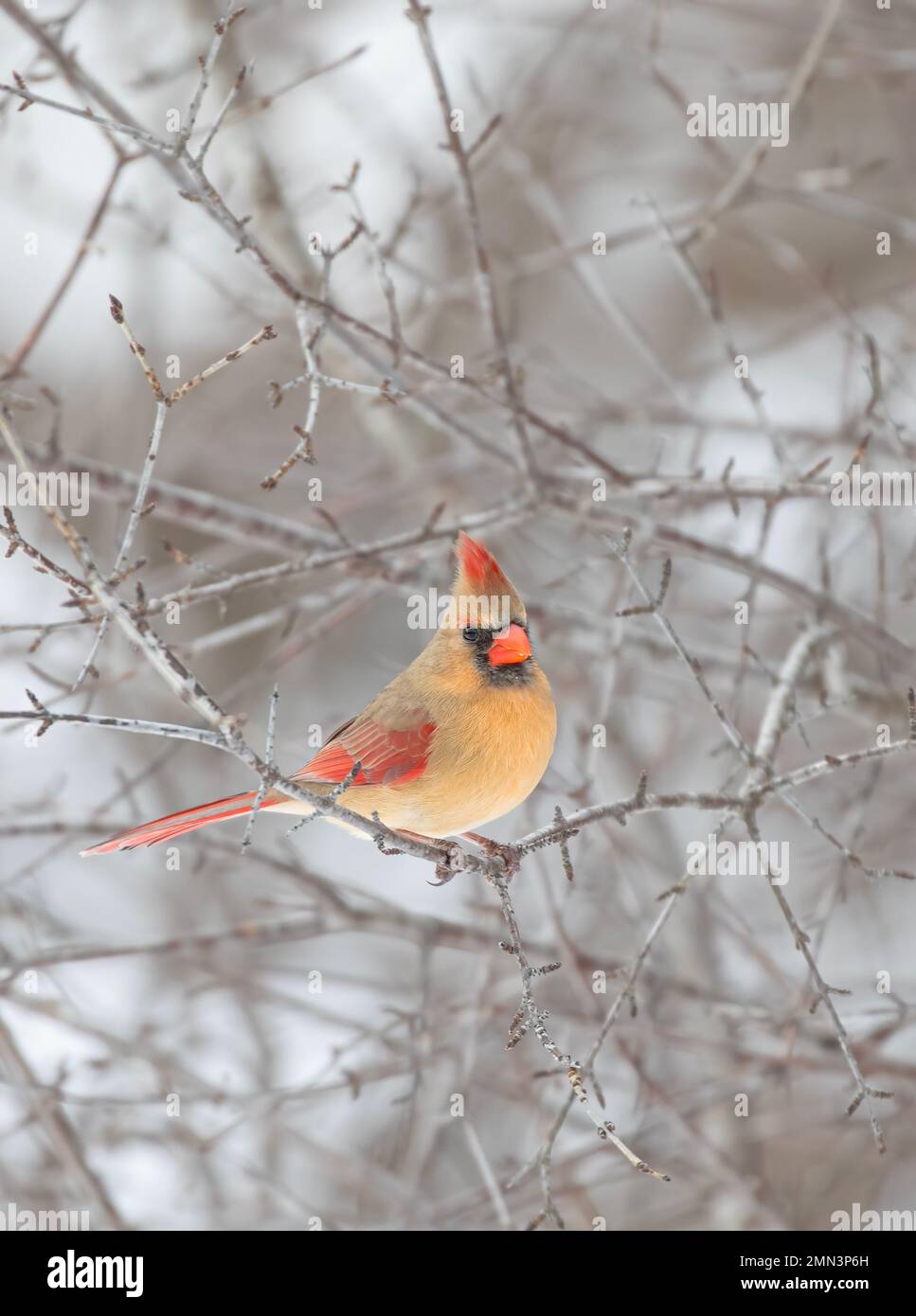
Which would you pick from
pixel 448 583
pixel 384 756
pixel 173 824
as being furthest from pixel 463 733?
pixel 448 583

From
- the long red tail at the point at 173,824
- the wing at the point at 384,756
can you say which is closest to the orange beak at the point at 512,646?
the wing at the point at 384,756

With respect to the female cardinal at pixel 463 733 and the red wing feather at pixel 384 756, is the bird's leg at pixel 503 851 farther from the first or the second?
the red wing feather at pixel 384 756

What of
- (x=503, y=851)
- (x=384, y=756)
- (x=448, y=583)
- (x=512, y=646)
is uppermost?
(x=448, y=583)

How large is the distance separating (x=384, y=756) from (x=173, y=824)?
0.55 metres

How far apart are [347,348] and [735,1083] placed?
7.90ft

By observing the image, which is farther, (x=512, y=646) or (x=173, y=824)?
(x=512, y=646)

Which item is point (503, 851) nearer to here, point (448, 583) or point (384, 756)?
point (384, 756)

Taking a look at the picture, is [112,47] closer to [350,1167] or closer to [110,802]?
[110,802]

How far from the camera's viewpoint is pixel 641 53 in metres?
4.58

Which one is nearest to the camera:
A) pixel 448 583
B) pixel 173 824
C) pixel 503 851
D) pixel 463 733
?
pixel 173 824

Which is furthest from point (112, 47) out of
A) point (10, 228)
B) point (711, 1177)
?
point (711, 1177)

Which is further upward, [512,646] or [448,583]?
[448,583]

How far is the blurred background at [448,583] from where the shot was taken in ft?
11.3

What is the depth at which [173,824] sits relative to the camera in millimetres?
2562
